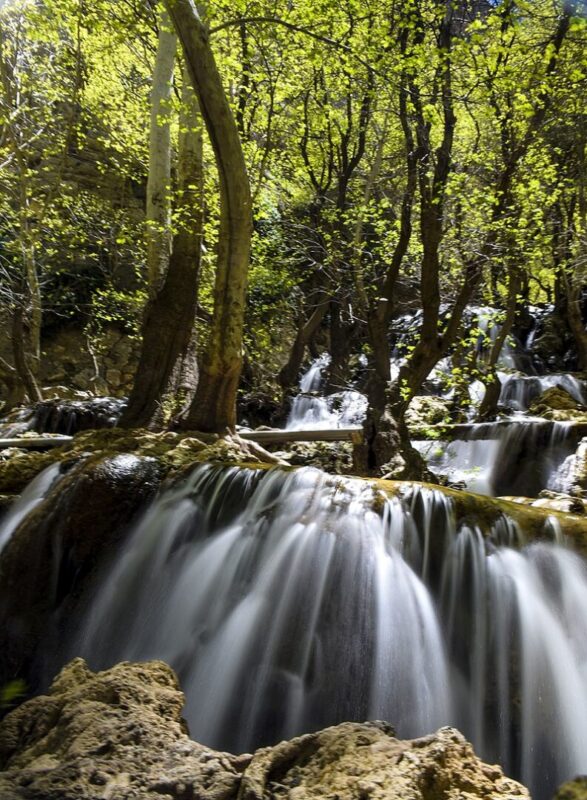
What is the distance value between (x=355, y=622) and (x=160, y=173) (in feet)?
25.6

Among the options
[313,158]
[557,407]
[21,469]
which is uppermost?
[313,158]

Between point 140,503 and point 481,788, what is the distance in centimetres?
426

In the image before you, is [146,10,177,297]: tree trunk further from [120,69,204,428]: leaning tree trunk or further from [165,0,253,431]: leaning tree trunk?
[165,0,253,431]: leaning tree trunk

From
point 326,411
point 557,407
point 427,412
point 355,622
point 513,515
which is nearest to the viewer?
point 355,622

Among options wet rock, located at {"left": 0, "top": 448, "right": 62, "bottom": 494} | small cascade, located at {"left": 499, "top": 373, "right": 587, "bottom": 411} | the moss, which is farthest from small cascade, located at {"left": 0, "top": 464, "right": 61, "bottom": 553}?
small cascade, located at {"left": 499, "top": 373, "right": 587, "bottom": 411}

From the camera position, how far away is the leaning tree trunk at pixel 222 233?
607 cm

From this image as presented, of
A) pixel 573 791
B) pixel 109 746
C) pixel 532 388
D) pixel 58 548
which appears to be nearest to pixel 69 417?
pixel 58 548

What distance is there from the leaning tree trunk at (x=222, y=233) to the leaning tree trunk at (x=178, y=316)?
1.00 meters

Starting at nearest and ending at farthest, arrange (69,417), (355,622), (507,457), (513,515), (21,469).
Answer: (355,622) < (513,515) < (21,469) < (507,457) < (69,417)

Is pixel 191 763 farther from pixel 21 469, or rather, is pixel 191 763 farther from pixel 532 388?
pixel 532 388

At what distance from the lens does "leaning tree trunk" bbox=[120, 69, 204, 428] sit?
832cm

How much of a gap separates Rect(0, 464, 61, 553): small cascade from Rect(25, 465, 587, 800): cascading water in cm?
145

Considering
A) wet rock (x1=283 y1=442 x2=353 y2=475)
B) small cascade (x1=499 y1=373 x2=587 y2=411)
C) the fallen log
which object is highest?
small cascade (x1=499 y1=373 x2=587 y2=411)

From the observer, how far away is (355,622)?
12.8ft
